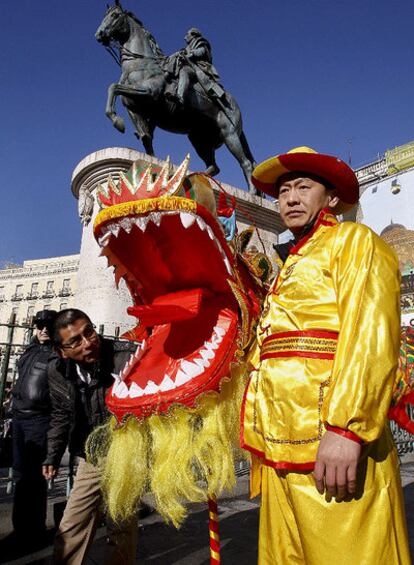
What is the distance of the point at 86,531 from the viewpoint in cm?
237

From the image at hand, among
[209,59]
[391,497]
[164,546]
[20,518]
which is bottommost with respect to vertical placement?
[164,546]

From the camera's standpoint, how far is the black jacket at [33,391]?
348 centimetres

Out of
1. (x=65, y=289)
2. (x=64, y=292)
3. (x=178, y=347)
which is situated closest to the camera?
(x=178, y=347)

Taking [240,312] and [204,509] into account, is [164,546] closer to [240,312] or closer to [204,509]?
[204,509]

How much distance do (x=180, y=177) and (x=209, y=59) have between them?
7.89 m

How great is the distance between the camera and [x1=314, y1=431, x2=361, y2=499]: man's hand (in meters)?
1.20

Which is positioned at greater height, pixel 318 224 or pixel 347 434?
pixel 318 224

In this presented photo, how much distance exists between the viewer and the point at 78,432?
260 centimetres

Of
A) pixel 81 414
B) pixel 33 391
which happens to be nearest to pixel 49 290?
pixel 33 391

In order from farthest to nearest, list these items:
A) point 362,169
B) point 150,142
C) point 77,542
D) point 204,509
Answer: point 362,169 < point 150,142 < point 204,509 < point 77,542

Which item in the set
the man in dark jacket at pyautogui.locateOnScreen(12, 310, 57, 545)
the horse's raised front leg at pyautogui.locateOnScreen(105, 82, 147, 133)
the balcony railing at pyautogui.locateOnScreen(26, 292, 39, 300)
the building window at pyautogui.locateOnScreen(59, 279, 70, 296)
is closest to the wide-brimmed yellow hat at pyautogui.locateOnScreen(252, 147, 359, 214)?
the man in dark jacket at pyautogui.locateOnScreen(12, 310, 57, 545)

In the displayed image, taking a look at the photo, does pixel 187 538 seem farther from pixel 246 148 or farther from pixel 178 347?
pixel 246 148

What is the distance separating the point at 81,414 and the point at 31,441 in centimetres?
116

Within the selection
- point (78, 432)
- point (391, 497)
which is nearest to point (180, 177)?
point (391, 497)
